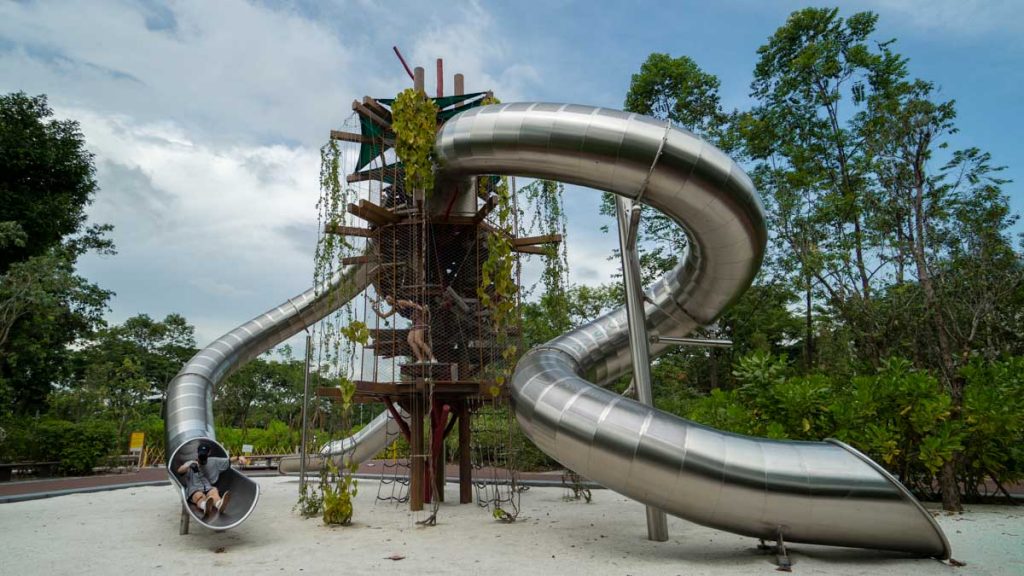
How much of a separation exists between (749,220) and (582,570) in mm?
4466

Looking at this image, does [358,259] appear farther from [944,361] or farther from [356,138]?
[944,361]

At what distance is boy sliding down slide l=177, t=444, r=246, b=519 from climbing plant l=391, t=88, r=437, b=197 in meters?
5.03

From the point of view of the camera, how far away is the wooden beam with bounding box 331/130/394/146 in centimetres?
1241

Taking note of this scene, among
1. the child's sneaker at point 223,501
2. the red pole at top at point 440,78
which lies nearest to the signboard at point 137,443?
the child's sneaker at point 223,501

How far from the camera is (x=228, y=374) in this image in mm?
13391

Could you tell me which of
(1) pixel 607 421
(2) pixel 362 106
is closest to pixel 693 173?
(1) pixel 607 421

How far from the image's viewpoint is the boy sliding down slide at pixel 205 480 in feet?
27.2

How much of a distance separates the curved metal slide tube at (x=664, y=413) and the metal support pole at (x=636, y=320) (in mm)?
816

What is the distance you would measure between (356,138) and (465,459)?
6.93m

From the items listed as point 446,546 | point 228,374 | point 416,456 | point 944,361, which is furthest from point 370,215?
point 944,361

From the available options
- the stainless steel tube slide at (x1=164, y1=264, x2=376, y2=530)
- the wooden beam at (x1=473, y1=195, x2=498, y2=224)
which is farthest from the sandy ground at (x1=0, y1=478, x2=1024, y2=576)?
the wooden beam at (x1=473, y1=195, x2=498, y2=224)

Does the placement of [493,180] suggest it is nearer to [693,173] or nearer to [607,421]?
[693,173]

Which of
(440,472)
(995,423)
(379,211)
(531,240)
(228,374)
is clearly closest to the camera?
(995,423)

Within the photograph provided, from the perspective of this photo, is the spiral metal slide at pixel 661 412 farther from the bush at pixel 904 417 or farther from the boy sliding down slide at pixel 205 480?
the bush at pixel 904 417
